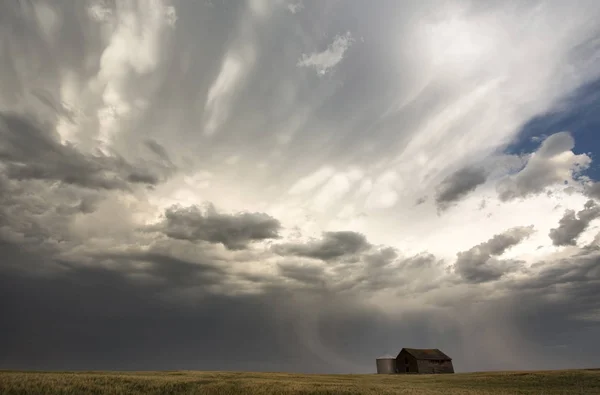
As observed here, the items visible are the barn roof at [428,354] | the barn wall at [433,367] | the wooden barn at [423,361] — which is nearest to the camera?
the barn wall at [433,367]

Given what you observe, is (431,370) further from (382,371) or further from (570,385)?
(570,385)

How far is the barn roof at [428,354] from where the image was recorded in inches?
4203

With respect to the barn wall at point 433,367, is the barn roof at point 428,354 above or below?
above

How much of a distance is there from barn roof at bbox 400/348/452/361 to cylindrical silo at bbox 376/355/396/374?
7.51m

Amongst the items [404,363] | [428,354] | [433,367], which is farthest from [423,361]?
[404,363]

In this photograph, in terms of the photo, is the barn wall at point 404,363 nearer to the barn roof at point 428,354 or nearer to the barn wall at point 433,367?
the barn roof at point 428,354

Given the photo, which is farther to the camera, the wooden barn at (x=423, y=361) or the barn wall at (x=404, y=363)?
the barn wall at (x=404, y=363)

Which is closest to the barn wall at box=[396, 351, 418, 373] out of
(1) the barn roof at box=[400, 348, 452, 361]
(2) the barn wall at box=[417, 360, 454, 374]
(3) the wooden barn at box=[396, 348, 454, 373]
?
(3) the wooden barn at box=[396, 348, 454, 373]

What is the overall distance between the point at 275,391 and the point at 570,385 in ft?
128

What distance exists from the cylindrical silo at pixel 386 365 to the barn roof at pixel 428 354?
7.51 m

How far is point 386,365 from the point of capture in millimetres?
113625

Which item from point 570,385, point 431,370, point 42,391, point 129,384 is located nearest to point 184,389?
point 129,384

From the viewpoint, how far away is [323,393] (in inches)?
1172

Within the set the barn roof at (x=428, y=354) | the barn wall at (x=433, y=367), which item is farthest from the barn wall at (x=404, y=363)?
the barn wall at (x=433, y=367)
